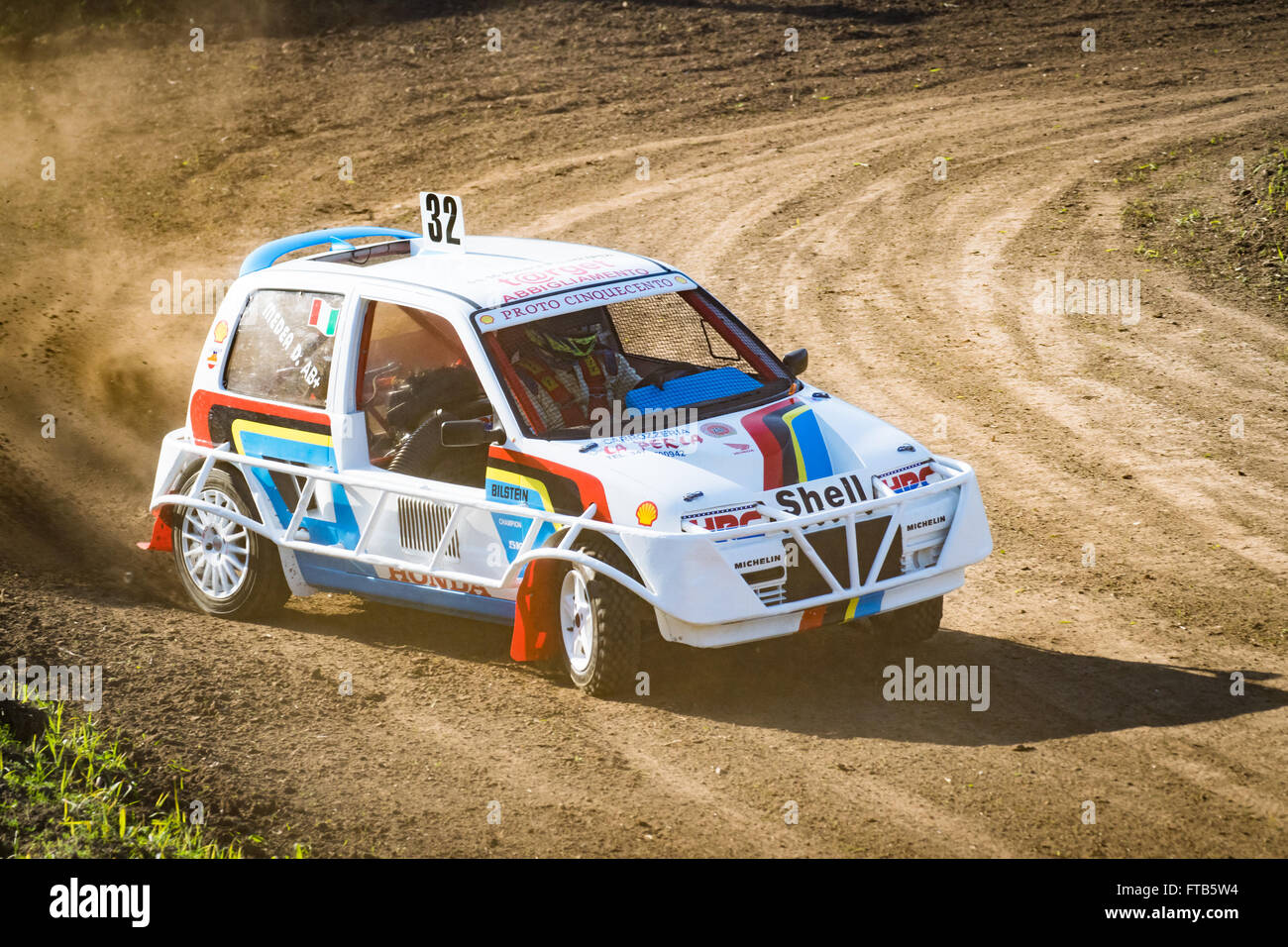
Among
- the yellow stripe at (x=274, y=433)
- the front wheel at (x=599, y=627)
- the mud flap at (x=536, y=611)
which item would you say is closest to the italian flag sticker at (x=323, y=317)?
the yellow stripe at (x=274, y=433)

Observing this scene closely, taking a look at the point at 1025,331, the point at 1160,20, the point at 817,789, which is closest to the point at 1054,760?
the point at 817,789

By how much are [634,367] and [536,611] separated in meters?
1.73

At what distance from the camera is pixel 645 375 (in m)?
7.76

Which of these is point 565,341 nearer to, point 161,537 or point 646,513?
point 646,513

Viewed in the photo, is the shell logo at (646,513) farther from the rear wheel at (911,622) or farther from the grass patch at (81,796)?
the grass patch at (81,796)

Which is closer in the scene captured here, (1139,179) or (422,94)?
(1139,179)

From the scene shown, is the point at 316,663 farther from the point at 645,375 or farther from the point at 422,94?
the point at 422,94

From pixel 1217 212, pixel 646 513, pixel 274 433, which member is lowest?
pixel 646 513

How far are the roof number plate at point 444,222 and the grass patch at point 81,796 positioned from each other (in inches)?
134

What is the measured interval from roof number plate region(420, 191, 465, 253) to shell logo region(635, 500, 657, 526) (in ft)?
8.58

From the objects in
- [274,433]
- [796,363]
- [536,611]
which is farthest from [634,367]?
[274,433]

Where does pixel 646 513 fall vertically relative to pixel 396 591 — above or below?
above

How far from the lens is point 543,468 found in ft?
23.2

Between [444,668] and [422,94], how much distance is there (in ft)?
57.5
